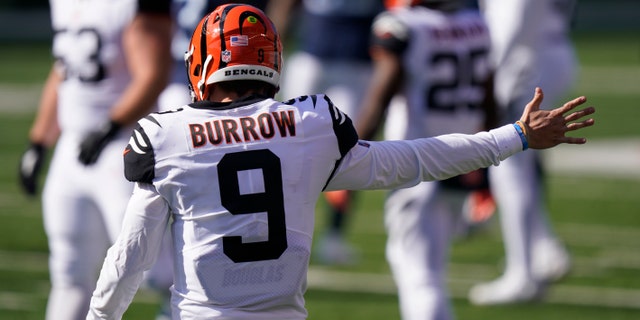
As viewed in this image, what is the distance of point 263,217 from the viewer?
11.8 feet

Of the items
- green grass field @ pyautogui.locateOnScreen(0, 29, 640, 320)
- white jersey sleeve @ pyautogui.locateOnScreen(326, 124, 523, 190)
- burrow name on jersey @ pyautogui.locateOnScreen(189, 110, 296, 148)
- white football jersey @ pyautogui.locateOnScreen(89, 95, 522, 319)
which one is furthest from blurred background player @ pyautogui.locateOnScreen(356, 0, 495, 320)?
burrow name on jersey @ pyautogui.locateOnScreen(189, 110, 296, 148)

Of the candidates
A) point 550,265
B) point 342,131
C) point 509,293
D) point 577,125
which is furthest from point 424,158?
point 550,265

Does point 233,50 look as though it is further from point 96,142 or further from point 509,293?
point 509,293

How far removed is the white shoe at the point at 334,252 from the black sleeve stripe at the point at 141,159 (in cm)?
457

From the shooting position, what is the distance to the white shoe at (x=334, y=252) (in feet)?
26.6

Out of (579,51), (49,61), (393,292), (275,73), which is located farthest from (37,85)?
(275,73)

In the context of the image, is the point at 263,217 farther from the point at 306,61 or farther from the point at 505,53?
the point at 306,61

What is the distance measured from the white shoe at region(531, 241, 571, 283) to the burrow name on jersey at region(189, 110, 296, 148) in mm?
3727

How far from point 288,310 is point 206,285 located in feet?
0.79

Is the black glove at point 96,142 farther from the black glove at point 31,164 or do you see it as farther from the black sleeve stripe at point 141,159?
the black sleeve stripe at point 141,159

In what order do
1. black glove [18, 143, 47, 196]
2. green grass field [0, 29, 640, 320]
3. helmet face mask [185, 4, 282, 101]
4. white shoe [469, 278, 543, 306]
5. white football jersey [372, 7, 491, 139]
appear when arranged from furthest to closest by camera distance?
white shoe [469, 278, 543, 306], green grass field [0, 29, 640, 320], black glove [18, 143, 47, 196], white football jersey [372, 7, 491, 139], helmet face mask [185, 4, 282, 101]

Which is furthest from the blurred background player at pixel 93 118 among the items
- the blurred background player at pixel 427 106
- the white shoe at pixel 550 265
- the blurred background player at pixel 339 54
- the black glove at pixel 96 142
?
the blurred background player at pixel 339 54

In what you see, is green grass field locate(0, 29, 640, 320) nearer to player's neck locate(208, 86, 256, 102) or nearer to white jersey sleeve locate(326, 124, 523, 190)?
white jersey sleeve locate(326, 124, 523, 190)

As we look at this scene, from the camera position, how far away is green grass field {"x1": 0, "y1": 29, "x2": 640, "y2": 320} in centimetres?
679
